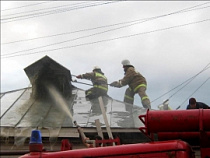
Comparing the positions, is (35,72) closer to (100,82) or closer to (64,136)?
(100,82)

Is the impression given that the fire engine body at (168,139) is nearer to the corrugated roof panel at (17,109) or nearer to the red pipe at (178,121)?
the red pipe at (178,121)

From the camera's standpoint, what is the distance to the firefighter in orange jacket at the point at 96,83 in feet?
39.3

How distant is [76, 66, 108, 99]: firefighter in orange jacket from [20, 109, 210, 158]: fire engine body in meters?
7.99

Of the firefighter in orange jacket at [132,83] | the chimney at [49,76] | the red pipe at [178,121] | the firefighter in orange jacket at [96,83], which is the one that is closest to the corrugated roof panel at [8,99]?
the chimney at [49,76]

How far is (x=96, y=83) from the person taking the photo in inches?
486

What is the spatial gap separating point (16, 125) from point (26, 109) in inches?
61.3

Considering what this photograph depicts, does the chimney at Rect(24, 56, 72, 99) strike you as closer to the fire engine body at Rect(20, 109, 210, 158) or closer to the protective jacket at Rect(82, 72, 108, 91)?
the protective jacket at Rect(82, 72, 108, 91)

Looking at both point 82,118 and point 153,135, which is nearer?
point 153,135

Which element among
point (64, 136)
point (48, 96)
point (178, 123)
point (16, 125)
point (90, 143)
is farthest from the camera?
point (48, 96)

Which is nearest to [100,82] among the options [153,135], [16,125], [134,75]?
[134,75]

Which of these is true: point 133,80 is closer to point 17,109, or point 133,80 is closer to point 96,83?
point 96,83

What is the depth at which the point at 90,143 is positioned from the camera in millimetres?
5820

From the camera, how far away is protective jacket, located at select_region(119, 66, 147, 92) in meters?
12.0

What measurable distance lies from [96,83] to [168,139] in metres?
8.63
